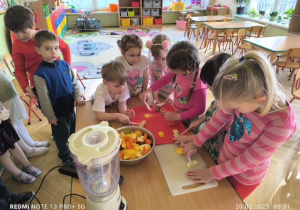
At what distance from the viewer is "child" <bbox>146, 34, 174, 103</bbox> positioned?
1.49m

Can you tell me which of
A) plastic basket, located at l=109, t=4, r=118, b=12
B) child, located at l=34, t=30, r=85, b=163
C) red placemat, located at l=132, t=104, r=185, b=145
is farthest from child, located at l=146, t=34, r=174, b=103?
plastic basket, located at l=109, t=4, r=118, b=12

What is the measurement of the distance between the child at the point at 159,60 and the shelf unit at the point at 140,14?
611cm

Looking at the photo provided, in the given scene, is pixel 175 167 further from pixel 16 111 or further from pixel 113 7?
pixel 113 7

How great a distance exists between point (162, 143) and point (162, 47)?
0.81 metres

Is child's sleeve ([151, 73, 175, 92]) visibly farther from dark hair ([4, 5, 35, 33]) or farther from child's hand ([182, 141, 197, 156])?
dark hair ([4, 5, 35, 33])

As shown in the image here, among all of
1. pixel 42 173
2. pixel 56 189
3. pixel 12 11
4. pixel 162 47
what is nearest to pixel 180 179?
pixel 162 47

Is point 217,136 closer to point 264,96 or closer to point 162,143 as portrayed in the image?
point 162,143

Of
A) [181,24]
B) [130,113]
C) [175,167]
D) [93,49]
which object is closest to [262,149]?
[175,167]

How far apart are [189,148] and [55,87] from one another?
1.03 metres

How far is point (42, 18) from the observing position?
12.4 feet

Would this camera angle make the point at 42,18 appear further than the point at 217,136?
Yes

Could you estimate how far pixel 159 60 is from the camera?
5.27ft

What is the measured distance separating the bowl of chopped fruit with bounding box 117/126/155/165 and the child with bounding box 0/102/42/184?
91 centimetres

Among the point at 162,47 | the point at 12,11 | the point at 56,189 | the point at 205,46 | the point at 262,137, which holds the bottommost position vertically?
the point at 56,189
